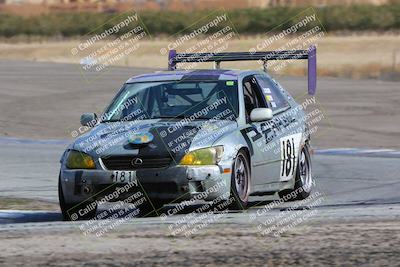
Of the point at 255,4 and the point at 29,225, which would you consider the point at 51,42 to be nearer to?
the point at 255,4

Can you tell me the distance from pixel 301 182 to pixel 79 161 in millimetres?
3091

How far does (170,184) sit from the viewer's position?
1071 cm

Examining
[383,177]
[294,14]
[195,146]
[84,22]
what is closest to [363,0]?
[294,14]

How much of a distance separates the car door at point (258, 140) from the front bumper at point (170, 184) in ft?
2.84

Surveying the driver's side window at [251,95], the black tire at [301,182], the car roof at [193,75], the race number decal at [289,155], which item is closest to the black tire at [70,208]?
the car roof at [193,75]

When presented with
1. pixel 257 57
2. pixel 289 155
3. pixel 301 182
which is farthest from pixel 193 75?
pixel 301 182

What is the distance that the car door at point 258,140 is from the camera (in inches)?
457

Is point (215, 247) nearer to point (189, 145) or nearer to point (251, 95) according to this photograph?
point (189, 145)

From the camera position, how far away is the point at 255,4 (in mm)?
68312

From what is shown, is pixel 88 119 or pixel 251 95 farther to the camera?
pixel 251 95

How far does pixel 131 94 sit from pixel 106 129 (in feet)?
3.06

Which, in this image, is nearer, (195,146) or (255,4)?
(195,146)

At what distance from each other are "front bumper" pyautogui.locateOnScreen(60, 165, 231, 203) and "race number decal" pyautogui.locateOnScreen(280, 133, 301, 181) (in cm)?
170

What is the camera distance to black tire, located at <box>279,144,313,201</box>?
1292 cm
